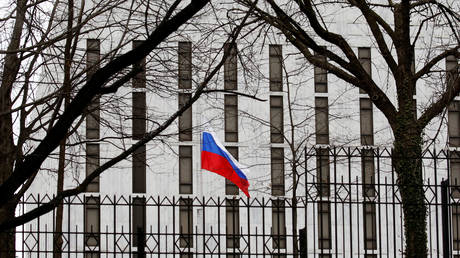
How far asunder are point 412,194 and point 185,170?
95.0ft

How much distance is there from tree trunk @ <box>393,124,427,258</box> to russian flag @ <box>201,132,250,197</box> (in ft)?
37.2

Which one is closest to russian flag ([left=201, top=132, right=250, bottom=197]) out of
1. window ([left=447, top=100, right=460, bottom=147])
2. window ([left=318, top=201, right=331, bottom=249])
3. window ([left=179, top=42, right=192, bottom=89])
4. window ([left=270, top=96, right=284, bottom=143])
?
window ([left=318, top=201, right=331, bottom=249])

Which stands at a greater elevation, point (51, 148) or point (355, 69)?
point (355, 69)

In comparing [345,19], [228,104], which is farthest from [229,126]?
[345,19]

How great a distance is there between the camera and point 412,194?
13.2 metres

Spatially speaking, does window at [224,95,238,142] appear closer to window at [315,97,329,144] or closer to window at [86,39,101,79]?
window at [315,97,329,144]

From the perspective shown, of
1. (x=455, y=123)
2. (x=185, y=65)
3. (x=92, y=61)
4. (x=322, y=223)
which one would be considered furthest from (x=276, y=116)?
(x=185, y=65)

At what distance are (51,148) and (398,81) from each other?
7493 mm

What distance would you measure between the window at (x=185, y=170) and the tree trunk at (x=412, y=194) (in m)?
28.5

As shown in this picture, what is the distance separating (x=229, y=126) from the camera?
41.8 metres

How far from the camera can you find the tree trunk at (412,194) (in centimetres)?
1316

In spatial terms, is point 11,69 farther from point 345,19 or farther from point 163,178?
point 345,19

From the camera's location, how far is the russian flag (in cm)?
2508

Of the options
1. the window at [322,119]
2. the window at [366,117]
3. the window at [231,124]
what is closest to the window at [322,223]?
the window at [322,119]
